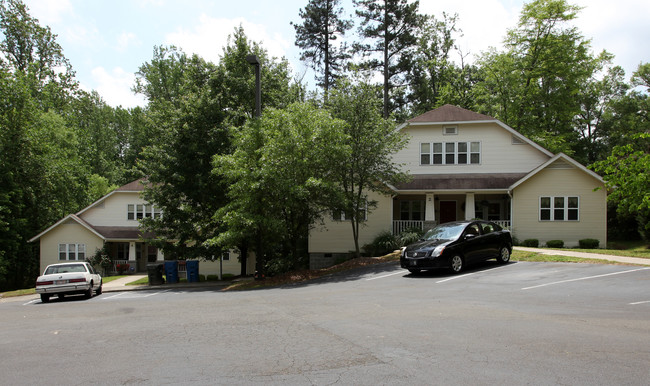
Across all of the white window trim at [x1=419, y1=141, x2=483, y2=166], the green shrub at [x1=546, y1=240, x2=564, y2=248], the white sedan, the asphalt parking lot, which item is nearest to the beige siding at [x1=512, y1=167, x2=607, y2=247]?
the green shrub at [x1=546, y1=240, x2=564, y2=248]

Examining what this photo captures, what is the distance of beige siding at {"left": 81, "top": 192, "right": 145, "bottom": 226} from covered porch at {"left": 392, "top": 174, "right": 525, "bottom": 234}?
21.6m

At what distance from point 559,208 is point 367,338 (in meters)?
20.4

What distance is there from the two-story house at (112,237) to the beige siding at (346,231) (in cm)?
939

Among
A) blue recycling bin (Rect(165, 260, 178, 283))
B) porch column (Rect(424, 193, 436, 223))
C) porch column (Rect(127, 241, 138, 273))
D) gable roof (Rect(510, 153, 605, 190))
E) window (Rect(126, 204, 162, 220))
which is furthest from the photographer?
window (Rect(126, 204, 162, 220))

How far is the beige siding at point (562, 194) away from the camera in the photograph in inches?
902

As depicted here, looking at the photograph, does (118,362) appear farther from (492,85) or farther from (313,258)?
(492,85)

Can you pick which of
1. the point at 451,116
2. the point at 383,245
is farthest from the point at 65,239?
the point at 451,116

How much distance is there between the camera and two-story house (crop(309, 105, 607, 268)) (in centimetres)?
2303

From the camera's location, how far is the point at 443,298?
1048 cm

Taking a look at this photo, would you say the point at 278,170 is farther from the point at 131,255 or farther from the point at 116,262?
the point at 116,262

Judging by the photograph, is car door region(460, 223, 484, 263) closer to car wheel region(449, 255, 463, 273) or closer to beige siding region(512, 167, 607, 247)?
car wheel region(449, 255, 463, 273)

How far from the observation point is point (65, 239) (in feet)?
109

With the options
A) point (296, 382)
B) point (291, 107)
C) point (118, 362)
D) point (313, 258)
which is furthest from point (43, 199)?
point (296, 382)

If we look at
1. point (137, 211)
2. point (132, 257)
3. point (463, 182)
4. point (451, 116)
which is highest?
point (451, 116)
